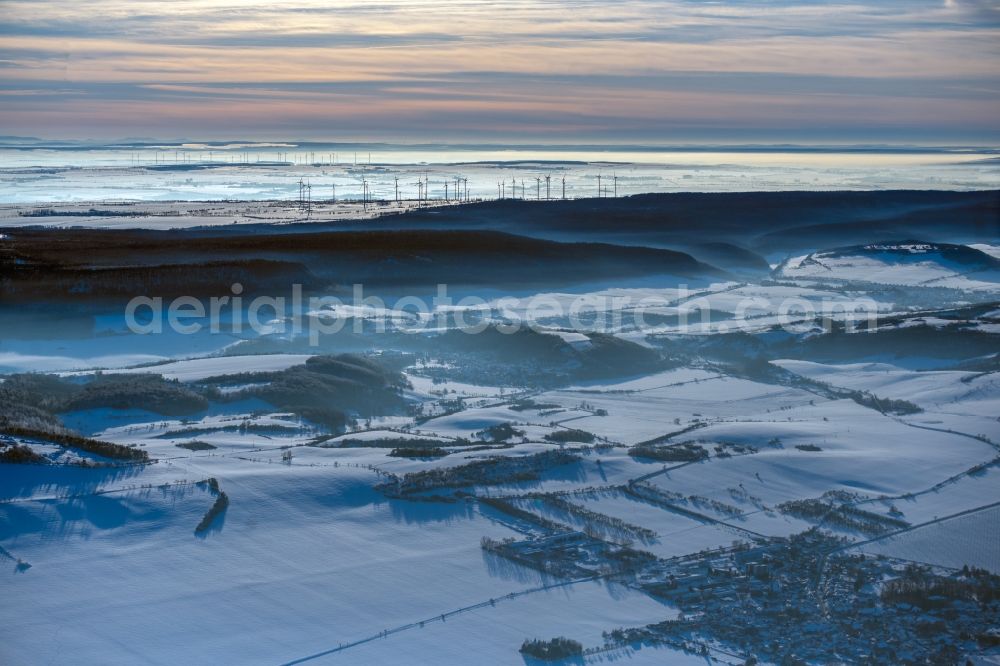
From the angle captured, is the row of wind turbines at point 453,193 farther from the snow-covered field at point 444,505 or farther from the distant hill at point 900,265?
the snow-covered field at point 444,505

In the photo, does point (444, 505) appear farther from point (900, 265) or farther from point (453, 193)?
point (453, 193)

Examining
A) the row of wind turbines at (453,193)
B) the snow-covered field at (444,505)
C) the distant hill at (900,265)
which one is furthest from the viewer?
the row of wind turbines at (453,193)

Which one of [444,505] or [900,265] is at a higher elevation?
[444,505]

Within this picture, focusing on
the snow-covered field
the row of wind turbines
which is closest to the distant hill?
the snow-covered field

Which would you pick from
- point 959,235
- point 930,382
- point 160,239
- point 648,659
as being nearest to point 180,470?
point 648,659

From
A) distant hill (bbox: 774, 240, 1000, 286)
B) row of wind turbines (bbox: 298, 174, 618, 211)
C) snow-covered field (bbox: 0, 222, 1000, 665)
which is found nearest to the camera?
snow-covered field (bbox: 0, 222, 1000, 665)

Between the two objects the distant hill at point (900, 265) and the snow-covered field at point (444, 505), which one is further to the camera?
the distant hill at point (900, 265)

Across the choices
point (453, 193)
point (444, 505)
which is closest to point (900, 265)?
point (444, 505)

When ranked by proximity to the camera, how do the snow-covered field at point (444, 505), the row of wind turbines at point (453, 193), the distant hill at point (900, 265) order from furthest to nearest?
1. the row of wind turbines at point (453, 193)
2. the distant hill at point (900, 265)
3. the snow-covered field at point (444, 505)

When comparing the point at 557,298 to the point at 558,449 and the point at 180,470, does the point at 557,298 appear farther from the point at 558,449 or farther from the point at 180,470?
the point at 180,470

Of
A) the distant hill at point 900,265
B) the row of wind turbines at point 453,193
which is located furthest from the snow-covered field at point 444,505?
the row of wind turbines at point 453,193

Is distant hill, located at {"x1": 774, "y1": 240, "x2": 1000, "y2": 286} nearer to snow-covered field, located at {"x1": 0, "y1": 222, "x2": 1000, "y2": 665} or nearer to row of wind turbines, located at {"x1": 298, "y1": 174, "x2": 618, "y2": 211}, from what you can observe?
snow-covered field, located at {"x1": 0, "y1": 222, "x2": 1000, "y2": 665}
